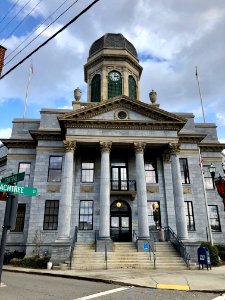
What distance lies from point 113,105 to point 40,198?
10.9 metres

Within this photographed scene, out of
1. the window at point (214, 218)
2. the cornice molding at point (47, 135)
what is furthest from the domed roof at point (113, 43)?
the window at point (214, 218)

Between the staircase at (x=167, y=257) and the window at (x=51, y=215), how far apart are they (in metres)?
9.21

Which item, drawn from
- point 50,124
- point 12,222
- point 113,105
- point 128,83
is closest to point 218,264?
point 113,105

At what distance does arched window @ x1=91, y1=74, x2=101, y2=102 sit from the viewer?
Result: 33250mm

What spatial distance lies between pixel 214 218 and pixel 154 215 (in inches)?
250

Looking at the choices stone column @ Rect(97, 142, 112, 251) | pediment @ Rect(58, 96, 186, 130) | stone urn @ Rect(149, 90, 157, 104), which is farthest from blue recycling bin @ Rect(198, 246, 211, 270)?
stone urn @ Rect(149, 90, 157, 104)

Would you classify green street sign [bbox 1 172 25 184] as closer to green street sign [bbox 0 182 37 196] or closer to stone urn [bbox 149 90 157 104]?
green street sign [bbox 0 182 37 196]

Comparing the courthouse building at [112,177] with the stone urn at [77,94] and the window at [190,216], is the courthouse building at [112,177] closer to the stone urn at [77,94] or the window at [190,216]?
the window at [190,216]

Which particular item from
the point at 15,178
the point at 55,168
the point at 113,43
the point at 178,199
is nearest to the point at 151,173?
the point at 178,199

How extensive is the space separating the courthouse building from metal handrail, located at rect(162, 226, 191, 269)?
0.51 metres

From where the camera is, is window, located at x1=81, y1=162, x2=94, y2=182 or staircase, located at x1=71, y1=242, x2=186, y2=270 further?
window, located at x1=81, y1=162, x2=94, y2=182

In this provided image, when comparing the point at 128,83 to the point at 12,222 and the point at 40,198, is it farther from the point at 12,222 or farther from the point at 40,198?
the point at 12,222

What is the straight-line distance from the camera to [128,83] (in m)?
34.0

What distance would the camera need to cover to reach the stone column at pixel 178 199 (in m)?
22.0
